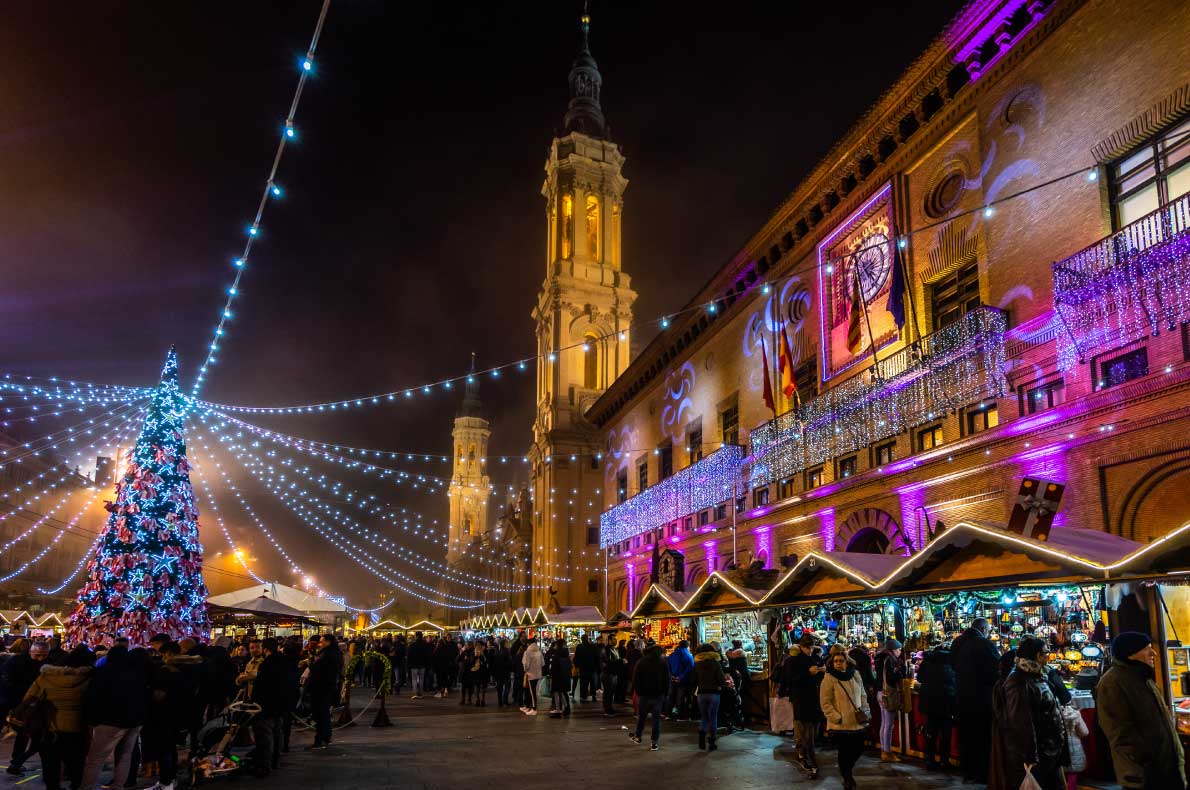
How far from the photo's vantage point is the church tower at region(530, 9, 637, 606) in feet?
159

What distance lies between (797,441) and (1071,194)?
357 inches

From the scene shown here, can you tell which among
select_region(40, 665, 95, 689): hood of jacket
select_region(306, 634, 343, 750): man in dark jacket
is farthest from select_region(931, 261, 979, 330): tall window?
select_region(40, 665, 95, 689): hood of jacket

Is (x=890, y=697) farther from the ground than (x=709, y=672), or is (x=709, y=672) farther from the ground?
(x=709, y=672)

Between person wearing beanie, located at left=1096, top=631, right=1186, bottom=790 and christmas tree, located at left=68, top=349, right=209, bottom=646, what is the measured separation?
16.2m

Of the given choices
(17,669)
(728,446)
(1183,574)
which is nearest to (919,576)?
(1183,574)

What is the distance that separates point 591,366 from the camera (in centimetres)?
5338

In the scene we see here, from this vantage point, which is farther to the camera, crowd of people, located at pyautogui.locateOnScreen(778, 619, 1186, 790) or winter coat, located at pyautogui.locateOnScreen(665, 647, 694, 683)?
winter coat, located at pyautogui.locateOnScreen(665, 647, 694, 683)

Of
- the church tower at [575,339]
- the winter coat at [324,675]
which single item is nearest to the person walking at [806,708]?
the winter coat at [324,675]

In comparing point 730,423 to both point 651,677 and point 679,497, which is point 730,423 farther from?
point 651,677

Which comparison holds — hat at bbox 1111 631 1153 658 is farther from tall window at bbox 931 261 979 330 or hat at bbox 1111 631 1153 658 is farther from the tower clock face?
the tower clock face

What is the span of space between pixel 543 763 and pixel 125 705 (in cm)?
506

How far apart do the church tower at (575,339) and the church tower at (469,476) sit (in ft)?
181

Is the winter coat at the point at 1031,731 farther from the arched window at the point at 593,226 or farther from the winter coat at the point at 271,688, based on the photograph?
the arched window at the point at 593,226

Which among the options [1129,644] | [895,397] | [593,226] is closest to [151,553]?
[895,397]
